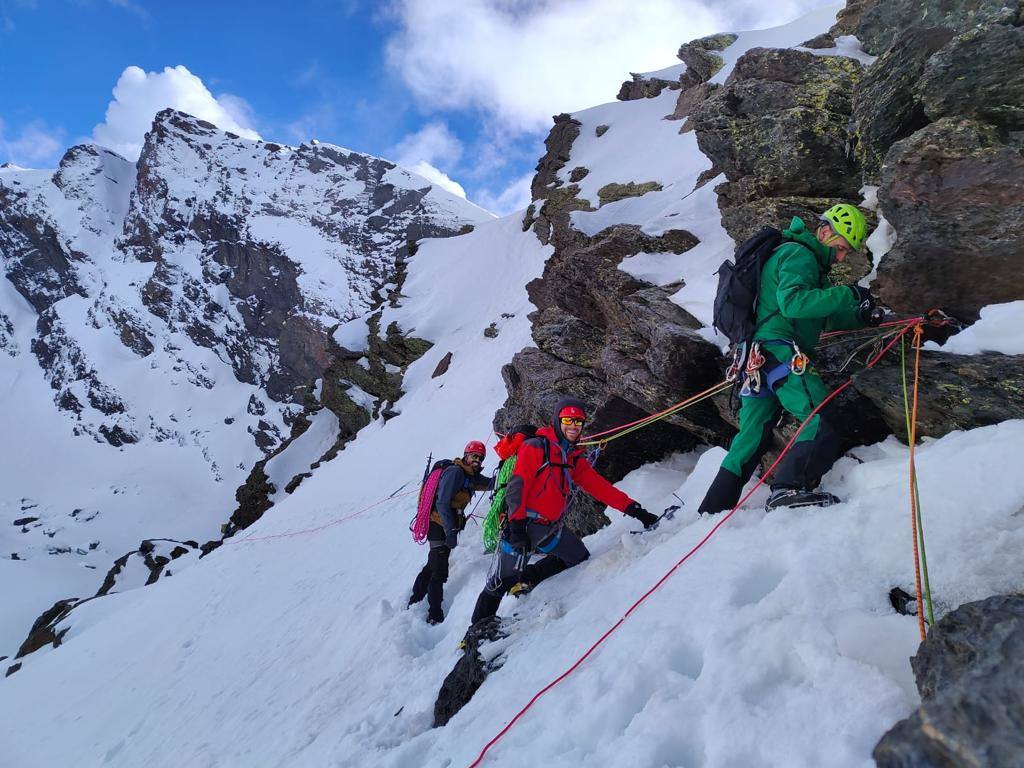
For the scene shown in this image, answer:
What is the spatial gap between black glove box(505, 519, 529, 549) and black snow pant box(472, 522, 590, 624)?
64mm

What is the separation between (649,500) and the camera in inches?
266

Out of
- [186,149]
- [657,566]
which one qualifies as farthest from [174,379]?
[657,566]

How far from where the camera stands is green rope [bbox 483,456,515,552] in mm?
5719

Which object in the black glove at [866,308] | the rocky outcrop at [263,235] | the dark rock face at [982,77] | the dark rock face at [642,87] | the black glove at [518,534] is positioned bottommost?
the black glove at [518,534]

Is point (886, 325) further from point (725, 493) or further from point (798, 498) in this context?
point (725, 493)

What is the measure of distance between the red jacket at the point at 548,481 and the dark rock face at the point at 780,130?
398 centimetres

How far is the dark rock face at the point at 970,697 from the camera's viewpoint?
1.58 m

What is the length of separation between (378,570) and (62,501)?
9273 centimetres

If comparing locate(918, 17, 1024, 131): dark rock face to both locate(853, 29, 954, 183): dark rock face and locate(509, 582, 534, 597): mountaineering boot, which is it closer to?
locate(853, 29, 954, 183): dark rock face

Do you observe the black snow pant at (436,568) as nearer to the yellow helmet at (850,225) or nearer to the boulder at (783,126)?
the yellow helmet at (850,225)

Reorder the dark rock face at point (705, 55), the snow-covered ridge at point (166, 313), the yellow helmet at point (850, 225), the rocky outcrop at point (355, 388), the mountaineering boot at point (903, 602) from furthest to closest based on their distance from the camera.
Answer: the snow-covered ridge at point (166, 313) → the rocky outcrop at point (355, 388) → the dark rock face at point (705, 55) → the yellow helmet at point (850, 225) → the mountaineering boot at point (903, 602)

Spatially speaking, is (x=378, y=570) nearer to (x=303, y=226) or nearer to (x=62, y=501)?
(x=62, y=501)

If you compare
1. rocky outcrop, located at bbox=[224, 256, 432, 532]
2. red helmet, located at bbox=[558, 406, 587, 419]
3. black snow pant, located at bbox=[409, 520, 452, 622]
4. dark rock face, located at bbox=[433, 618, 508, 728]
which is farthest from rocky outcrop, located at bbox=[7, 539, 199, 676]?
red helmet, located at bbox=[558, 406, 587, 419]

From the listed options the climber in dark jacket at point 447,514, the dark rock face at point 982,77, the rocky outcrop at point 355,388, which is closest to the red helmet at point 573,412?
the climber in dark jacket at point 447,514
